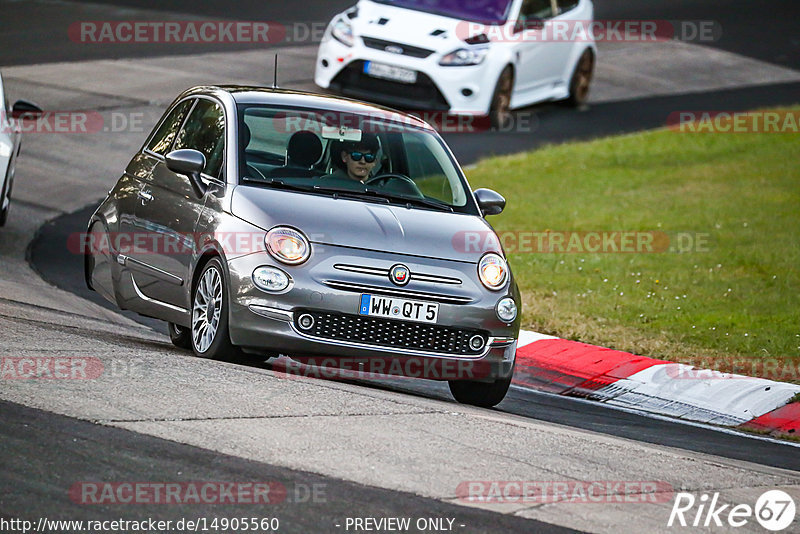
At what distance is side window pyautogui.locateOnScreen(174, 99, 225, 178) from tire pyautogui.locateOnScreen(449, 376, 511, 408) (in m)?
2.01

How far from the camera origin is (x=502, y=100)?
19859mm

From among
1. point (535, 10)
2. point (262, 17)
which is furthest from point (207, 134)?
point (262, 17)

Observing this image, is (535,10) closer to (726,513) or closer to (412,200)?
(412,200)

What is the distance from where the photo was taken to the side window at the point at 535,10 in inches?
804

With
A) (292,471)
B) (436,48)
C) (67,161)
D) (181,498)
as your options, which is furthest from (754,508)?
(436,48)

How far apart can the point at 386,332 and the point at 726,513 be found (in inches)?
100.0

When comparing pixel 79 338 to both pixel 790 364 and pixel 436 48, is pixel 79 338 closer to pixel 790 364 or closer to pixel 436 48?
pixel 790 364

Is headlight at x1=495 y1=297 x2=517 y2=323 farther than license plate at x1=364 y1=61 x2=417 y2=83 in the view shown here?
No

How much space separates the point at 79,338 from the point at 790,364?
5403mm

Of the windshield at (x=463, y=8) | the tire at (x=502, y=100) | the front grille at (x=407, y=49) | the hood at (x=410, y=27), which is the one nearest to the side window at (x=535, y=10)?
the windshield at (x=463, y=8)

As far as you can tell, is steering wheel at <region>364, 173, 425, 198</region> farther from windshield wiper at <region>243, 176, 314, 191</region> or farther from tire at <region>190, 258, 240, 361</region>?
tire at <region>190, 258, 240, 361</region>

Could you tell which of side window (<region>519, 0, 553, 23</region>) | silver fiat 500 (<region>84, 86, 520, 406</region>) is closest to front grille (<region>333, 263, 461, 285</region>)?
silver fiat 500 (<region>84, 86, 520, 406</region>)

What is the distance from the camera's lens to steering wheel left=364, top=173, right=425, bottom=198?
363 inches

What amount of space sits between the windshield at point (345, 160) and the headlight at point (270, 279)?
85 centimetres
